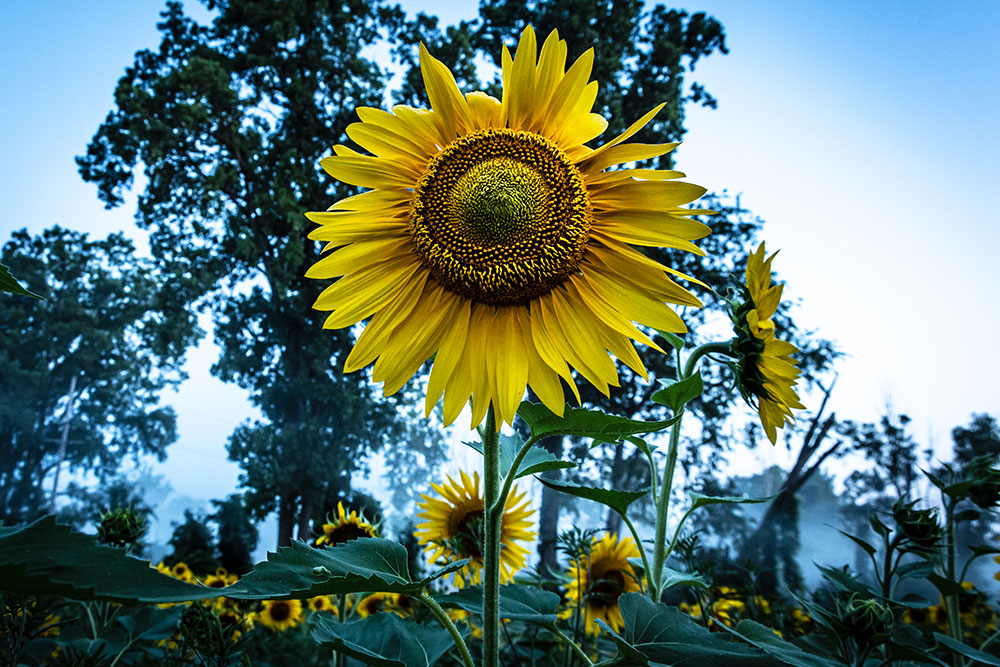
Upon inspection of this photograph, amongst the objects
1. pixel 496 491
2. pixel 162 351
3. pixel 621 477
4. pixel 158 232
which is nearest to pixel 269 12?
pixel 158 232

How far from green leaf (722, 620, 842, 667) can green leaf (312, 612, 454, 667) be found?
348mm

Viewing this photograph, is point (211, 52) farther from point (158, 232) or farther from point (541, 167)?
point (541, 167)

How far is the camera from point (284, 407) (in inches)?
416

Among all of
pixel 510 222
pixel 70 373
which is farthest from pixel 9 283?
pixel 70 373

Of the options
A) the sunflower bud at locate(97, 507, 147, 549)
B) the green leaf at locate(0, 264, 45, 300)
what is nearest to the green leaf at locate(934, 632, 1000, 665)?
the green leaf at locate(0, 264, 45, 300)

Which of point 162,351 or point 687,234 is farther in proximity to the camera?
point 162,351

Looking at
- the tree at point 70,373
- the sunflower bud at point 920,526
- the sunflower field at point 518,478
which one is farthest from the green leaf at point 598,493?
the tree at point 70,373

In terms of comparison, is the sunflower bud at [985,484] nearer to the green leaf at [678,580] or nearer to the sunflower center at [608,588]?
the green leaf at [678,580]

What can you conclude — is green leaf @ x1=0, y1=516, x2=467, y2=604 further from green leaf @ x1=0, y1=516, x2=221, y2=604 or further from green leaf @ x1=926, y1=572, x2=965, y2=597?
green leaf @ x1=926, y1=572, x2=965, y2=597

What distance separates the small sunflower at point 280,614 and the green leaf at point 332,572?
2047mm

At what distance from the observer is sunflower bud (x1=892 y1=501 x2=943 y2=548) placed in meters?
0.98

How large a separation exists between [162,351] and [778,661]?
35.7 ft

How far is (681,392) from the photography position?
0.64m

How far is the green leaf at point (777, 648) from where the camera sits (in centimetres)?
60
